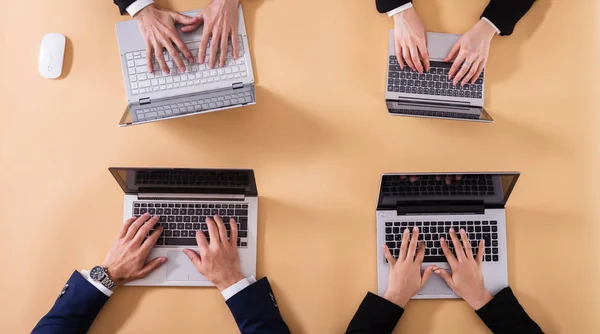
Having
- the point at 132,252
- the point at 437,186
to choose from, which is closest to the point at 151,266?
the point at 132,252

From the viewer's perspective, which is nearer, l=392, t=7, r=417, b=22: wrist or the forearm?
the forearm

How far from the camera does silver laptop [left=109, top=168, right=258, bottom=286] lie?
1.30 m

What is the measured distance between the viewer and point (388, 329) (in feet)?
4.20

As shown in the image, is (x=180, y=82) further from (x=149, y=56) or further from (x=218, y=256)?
(x=218, y=256)

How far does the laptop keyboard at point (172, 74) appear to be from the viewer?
4.33ft

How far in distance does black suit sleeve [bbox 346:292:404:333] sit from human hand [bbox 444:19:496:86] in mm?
621

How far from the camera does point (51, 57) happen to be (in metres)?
1.35

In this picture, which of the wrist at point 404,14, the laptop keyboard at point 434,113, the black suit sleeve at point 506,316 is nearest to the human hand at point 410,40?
the wrist at point 404,14

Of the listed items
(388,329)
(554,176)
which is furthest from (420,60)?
(388,329)

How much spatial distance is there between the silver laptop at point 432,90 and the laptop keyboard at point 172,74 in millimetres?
410

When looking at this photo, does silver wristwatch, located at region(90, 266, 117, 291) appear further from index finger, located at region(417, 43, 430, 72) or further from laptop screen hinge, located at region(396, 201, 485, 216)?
index finger, located at region(417, 43, 430, 72)

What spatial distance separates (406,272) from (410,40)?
2.04 ft

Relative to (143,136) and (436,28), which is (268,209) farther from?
(436,28)

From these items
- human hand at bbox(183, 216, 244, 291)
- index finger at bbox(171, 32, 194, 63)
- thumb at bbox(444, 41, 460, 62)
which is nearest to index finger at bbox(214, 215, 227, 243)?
human hand at bbox(183, 216, 244, 291)
